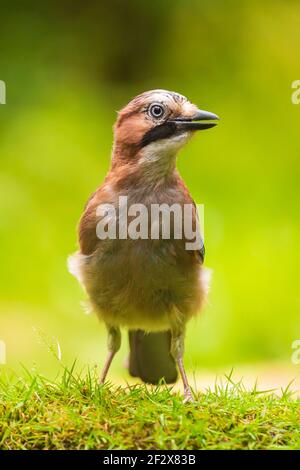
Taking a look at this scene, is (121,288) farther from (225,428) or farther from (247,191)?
(247,191)

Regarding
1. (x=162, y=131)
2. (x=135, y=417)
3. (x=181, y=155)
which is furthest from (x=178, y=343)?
(x=181, y=155)

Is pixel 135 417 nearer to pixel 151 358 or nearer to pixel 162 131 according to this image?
pixel 151 358

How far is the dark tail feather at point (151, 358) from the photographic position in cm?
421

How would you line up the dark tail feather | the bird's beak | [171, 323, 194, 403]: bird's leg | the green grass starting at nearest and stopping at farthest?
the green grass → the bird's beak → [171, 323, 194, 403]: bird's leg → the dark tail feather

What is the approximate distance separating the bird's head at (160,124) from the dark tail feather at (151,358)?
96 cm

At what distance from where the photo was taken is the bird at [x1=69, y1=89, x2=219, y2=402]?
374cm

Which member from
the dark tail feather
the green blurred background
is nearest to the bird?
the dark tail feather

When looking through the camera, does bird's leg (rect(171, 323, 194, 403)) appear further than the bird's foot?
Yes

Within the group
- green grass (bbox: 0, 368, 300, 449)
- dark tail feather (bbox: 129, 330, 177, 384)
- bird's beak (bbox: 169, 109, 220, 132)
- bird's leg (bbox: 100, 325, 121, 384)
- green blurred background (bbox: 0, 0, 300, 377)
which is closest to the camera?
green grass (bbox: 0, 368, 300, 449)

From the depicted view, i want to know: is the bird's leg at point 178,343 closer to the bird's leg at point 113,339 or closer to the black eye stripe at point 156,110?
the bird's leg at point 113,339

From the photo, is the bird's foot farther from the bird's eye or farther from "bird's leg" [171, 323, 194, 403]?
the bird's eye

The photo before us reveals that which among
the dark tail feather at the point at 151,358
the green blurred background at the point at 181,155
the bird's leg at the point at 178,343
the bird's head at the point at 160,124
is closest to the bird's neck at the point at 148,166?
the bird's head at the point at 160,124

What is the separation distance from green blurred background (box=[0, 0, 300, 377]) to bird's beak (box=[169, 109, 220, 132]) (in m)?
2.57

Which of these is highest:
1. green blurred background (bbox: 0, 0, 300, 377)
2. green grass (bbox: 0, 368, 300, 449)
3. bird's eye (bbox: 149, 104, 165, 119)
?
green blurred background (bbox: 0, 0, 300, 377)
